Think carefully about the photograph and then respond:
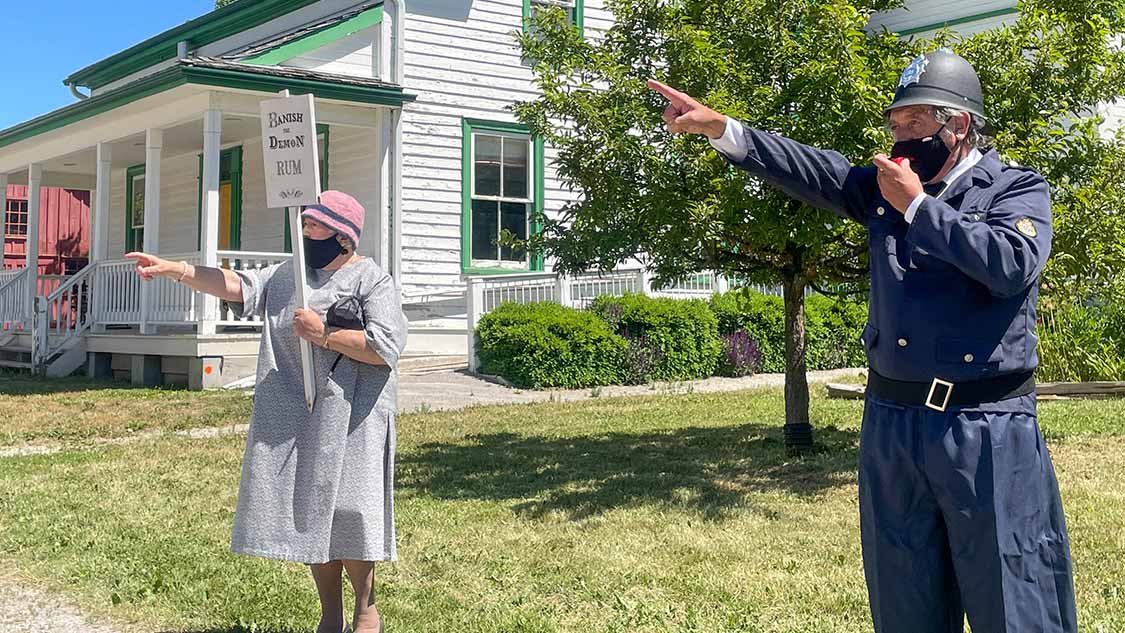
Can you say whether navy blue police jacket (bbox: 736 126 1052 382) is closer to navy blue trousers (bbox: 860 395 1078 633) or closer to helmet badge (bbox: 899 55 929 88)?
navy blue trousers (bbox: 860 395 1078 633)

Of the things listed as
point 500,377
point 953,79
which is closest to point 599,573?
point 953,79

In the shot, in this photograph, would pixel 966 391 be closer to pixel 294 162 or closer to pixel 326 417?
pixel 326 417

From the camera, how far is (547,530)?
642 centimetres

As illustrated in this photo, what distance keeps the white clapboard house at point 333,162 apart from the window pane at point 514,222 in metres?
0.03

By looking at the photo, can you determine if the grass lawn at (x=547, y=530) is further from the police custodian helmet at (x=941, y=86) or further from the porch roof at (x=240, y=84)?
the porch roof at (x=240, y=84)

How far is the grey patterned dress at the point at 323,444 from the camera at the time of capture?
13.6 feet

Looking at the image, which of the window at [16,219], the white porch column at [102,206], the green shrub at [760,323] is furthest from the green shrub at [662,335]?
the window at [16,219]

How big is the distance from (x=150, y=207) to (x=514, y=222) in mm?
5261

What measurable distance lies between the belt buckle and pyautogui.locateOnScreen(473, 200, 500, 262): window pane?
14.0 m

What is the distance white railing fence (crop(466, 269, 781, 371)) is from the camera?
1476 cm

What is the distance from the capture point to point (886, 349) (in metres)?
3.08

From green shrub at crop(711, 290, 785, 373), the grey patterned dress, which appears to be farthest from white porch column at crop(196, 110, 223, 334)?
the grey patterned dress

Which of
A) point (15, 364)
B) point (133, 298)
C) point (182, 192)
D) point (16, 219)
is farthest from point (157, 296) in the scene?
point (16, 219)

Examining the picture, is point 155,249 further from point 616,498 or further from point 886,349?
point 886,349
